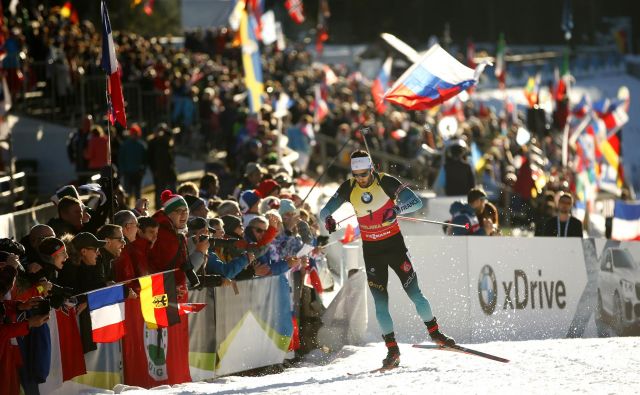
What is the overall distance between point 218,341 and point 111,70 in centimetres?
292

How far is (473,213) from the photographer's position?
46.3 ft

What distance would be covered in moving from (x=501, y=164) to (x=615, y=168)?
7.57ft

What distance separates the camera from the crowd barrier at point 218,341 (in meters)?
9.39

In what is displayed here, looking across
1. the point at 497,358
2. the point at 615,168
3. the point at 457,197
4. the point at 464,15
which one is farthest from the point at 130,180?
the point at 464,15

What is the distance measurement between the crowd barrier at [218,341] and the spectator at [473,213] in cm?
286

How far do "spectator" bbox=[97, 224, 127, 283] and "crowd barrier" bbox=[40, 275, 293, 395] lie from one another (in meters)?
0.35

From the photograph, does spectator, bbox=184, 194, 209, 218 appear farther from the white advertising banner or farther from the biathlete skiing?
the white advertising banner

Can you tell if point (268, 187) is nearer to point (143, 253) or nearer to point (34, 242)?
point (143, 253)

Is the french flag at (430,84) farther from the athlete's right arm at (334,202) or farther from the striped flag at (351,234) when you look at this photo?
the athlete's right arm at (334,202)

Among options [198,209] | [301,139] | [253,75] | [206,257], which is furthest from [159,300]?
[301,139]

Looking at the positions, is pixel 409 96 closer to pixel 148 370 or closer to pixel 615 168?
pixel 148 370

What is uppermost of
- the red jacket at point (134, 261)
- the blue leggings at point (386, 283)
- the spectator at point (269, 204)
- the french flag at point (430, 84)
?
the french flag at point (430, 84)

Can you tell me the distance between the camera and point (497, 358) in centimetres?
1117

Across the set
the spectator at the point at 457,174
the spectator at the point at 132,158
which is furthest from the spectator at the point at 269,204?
the spectator at the point at 457,174
